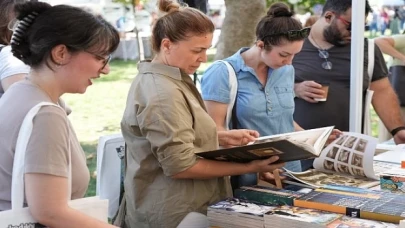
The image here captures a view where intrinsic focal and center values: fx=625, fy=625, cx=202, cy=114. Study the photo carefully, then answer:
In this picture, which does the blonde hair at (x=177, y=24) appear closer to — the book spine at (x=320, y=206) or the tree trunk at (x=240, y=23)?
the book spine at (x=320, y=206)

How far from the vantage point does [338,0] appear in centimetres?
304

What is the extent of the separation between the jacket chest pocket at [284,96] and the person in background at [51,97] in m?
0.97

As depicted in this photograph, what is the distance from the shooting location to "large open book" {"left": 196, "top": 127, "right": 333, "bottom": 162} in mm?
1750

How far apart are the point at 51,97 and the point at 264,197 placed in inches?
29.0

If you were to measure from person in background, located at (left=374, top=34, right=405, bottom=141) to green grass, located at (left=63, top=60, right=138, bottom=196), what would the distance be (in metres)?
2.44

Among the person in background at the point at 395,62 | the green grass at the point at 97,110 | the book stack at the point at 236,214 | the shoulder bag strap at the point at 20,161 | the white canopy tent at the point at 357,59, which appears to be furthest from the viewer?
the green grass at the point at 97,110

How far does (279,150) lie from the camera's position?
1813 millimetres

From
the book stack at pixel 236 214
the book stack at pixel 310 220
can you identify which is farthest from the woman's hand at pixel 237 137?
the book stack at pixel 310 220

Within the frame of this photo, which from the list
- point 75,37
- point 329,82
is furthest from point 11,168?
point 329,82

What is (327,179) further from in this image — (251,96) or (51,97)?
(51,97)

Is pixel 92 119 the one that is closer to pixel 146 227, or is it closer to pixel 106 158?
pixel 106 158

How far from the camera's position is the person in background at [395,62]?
13.7 ft

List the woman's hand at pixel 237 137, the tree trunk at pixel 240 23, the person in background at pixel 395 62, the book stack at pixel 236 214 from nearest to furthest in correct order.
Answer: the book stack at pixel 236 214, the woman's hand at pixel 237 137, the tree trunk at pixel 240 23, the person in background at pixel 395 62

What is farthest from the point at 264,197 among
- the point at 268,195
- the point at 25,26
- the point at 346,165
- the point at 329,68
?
→ the point at 329,68
